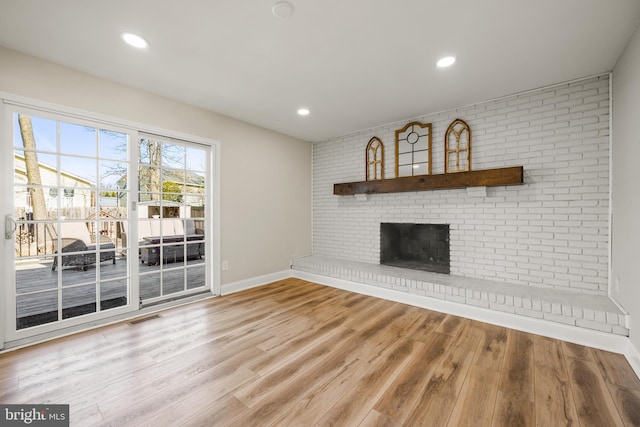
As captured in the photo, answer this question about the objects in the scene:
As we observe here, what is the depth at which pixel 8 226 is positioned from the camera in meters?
2.16

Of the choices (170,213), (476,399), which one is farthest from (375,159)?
(476,399)

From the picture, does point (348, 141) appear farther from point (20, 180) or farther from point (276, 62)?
point (20, 180)

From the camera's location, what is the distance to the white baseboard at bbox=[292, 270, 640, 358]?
2.14 m

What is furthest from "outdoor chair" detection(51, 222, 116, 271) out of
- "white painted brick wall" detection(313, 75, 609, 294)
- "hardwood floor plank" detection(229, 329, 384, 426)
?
"white painted brick wall" detection(313, 75, 609, 294)

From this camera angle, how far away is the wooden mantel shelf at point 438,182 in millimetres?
2848

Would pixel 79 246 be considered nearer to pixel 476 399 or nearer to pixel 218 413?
pixel 218 413

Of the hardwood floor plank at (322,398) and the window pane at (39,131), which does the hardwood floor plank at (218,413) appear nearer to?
the hardwood floor plank at (322,398)

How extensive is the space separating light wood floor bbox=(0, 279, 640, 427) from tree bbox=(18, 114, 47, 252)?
1098 mm

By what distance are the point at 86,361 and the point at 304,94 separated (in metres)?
3.09

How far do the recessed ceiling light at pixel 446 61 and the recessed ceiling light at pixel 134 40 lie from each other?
2.45 meters

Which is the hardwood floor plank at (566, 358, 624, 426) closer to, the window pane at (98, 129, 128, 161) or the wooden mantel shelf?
the wooden mantel shelf

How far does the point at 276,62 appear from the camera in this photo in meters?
2.32

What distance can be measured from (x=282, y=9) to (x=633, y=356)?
3.49m

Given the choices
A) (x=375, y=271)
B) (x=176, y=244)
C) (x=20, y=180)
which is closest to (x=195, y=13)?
(x=20, y=180)
